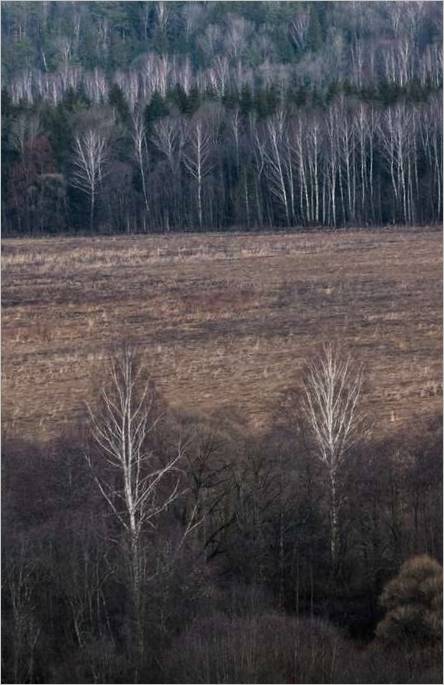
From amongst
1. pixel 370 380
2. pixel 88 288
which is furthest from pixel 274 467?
pixel 88 288

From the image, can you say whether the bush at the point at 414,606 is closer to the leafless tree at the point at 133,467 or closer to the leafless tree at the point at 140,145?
the leafless tree at the point at 133,467

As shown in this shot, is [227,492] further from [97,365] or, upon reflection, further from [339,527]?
[97,365]

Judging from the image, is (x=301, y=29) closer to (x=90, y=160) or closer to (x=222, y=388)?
(x=90, y=160)

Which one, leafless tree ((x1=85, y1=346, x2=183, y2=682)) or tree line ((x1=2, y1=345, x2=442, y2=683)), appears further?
leafless tree ((x1=85, y1=346, x2=183, y2=682))

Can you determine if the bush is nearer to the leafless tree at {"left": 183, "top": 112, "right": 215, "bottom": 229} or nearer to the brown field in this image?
the brown field

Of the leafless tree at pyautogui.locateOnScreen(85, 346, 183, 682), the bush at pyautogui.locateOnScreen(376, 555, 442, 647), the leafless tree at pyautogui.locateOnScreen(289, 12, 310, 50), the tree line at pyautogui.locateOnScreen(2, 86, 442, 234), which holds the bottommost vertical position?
the bush at pyautogui.locateOnScreen(376, 555, 442, 647)

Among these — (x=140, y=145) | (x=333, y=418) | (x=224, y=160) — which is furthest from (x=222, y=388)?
(x=224, y=160)

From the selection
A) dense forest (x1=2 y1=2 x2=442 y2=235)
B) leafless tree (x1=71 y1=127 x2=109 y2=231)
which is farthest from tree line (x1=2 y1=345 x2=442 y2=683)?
leafless tree (x1=71 y1=127 x2=109 y2=231)
